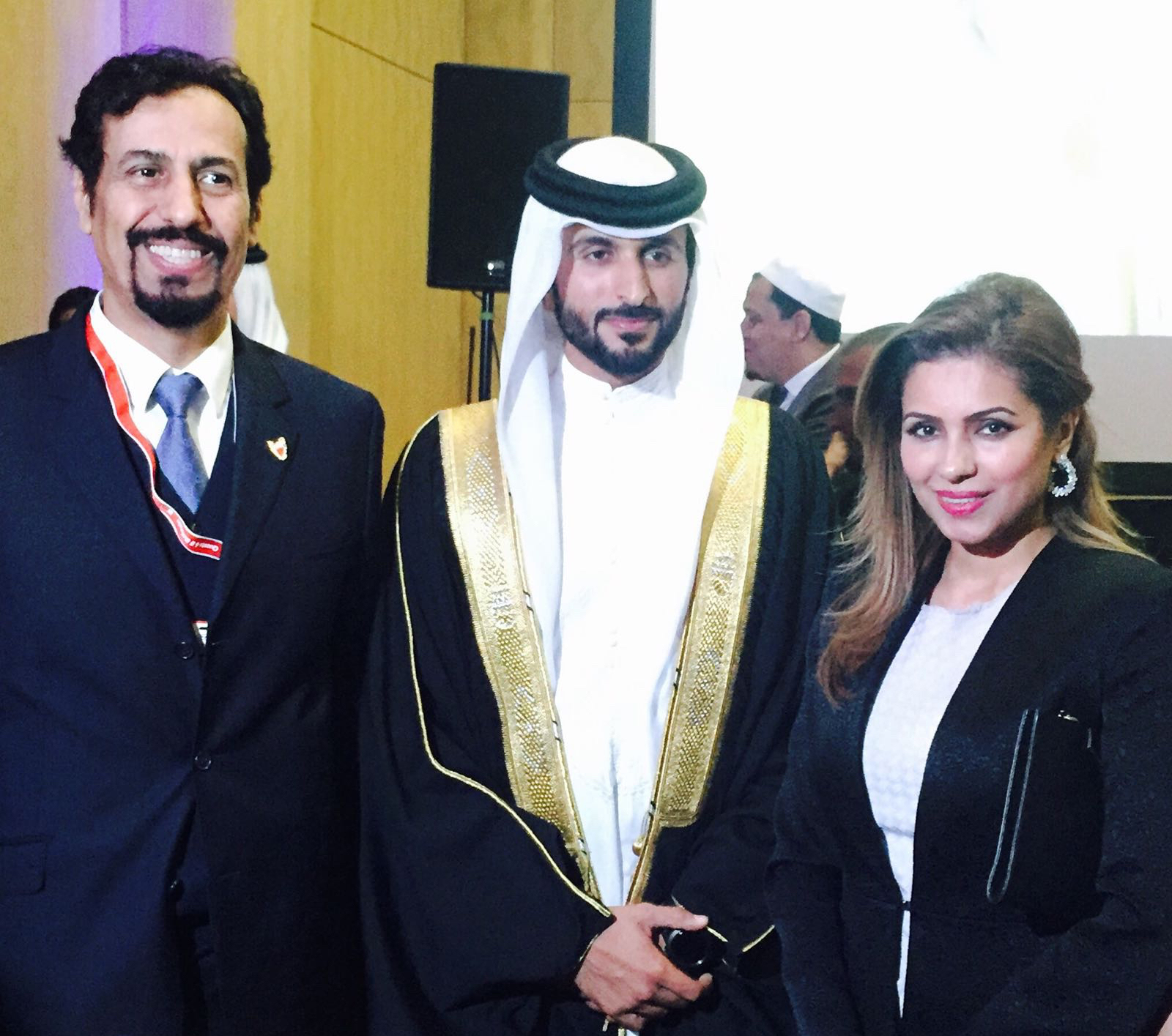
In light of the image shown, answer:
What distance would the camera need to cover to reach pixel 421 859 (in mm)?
2191

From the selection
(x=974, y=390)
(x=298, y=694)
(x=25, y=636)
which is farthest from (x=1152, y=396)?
(x=25, y=636)

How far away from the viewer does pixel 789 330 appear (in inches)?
176

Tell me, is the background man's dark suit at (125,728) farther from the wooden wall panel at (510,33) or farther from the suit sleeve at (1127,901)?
the wooden wall panel at (510,33)

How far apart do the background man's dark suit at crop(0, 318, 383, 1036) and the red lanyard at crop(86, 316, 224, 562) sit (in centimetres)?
2

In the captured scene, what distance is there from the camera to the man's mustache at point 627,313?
2250mm

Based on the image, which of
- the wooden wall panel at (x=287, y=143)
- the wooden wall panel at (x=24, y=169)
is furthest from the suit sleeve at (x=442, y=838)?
the wooden wall panel at (x=287, y=143)

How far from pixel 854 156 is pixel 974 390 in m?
2.67

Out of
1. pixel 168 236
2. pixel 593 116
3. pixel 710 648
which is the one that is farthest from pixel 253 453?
pixel 593 116

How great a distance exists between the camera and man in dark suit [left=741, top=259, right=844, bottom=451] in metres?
4.28

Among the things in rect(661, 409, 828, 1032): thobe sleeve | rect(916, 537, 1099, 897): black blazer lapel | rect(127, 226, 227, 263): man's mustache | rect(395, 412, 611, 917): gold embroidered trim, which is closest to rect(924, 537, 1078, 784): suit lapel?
rect(916, 537, 1099, 897): black blazer lapel

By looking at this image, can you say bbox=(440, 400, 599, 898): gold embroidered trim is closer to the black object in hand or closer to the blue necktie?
the black object in hand

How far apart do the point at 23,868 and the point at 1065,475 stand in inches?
56.4

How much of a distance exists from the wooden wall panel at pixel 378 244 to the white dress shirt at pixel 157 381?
10.1 feet

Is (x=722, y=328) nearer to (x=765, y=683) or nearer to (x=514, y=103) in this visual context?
(x=765, y=683)
